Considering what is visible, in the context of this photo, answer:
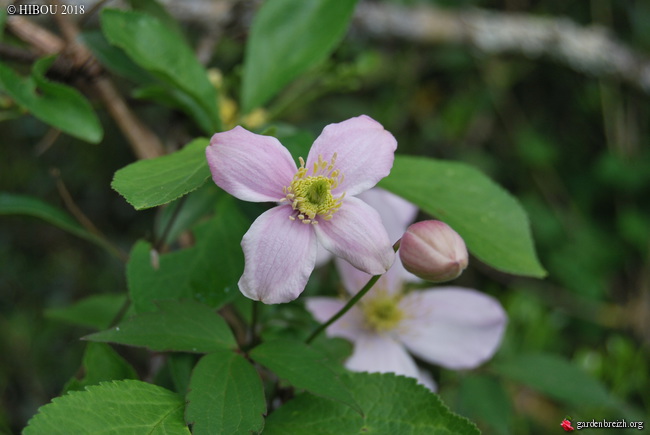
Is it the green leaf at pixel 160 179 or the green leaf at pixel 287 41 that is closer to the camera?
the green leaf at pixel 160 179

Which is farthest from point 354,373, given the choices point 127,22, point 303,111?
point 303,111

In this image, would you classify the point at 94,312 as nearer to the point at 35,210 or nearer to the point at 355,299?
the point at 35,210

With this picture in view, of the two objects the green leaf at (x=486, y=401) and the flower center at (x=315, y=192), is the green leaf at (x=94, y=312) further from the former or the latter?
the green leaf at (x=486, y=401)

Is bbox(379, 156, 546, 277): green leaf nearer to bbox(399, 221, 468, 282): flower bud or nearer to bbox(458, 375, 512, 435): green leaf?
bbox(399, 221, 468, 282): flower bud

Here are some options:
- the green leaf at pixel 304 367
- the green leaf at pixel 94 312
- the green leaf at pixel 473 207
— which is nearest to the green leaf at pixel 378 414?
the green leaf at pixel 304 367

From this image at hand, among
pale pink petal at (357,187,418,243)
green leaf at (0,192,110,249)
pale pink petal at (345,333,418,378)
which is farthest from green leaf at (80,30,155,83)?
pale pink petal at (345,333,418,378)

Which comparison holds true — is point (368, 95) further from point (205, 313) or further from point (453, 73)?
point (205, 313)

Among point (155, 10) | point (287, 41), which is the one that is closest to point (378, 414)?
point (287, 41)
